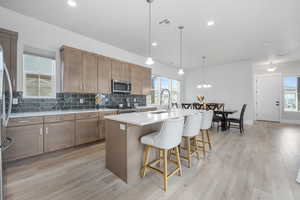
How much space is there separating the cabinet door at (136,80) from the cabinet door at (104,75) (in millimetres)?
929

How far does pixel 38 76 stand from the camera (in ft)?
9.93

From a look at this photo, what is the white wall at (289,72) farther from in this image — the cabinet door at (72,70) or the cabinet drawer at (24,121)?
the cabinet drawer at (24,121)

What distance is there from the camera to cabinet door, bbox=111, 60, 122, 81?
157 inches

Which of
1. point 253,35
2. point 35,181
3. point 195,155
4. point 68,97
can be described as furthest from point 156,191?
point 253,35

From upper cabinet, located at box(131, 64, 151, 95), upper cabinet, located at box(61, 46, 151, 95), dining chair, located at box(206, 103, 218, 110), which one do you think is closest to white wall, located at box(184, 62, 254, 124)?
dining chair, located at box(206, 103, 218, 110)

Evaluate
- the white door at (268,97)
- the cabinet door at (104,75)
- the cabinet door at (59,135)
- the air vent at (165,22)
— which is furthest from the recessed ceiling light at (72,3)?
the white door at (268,97)

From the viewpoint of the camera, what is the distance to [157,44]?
422 cm

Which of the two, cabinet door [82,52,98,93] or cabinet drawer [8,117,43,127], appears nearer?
cabinet drawer [8,117,43,127]

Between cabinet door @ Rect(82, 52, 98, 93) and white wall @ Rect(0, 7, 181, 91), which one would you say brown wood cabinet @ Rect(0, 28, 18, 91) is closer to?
white wall @ Rect(0, 7, 181, 91)

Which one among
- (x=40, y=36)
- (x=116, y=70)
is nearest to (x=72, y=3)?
(x=40, y=36)

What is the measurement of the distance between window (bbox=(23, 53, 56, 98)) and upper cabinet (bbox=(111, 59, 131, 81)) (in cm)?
148

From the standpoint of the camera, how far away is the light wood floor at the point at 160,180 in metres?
1.66

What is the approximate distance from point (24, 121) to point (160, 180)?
8.18ft

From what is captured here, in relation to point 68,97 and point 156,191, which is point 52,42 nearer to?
point 68,97
